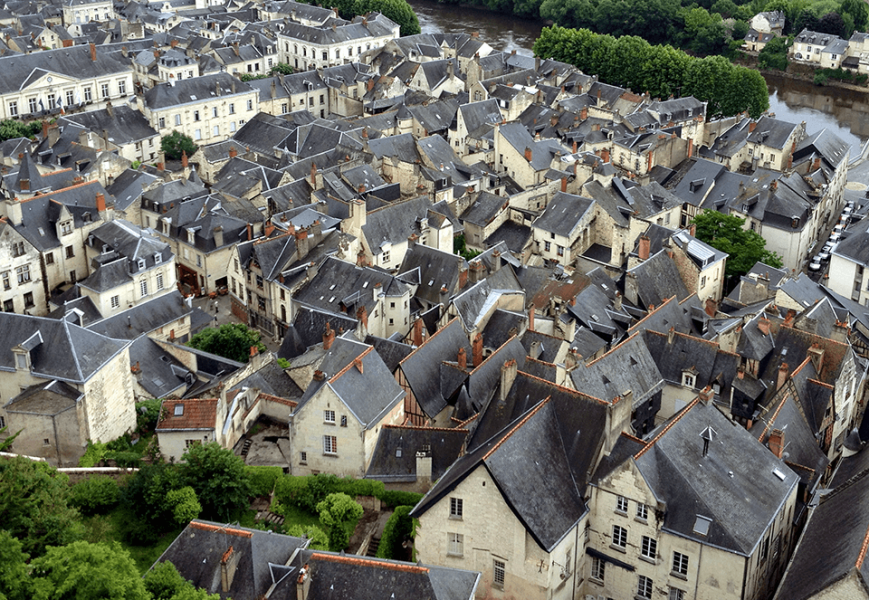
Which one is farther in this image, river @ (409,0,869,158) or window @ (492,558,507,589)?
river @ (409,0,869,158)

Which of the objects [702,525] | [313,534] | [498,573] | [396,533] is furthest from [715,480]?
[313,534]

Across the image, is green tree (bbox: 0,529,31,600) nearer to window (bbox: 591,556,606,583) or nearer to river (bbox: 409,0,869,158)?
window (bbox: 591,556,606,583)

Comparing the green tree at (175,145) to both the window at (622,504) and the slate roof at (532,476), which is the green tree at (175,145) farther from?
the window at (622,504)

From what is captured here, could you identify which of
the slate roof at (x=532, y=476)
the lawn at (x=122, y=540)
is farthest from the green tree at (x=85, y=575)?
the slate roof at (x=532, y=476)

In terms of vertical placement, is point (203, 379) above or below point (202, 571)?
below

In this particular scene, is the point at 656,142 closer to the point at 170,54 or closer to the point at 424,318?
the point at 424,318

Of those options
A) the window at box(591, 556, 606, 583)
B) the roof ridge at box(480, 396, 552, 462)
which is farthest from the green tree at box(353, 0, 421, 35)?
the window at box(591, 556, 606, 583)

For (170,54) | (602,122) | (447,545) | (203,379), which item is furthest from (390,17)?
(447,545)
